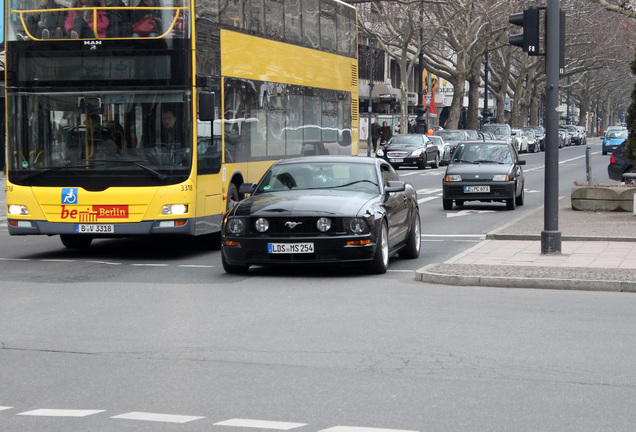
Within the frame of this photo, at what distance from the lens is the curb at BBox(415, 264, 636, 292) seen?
11.6 meters

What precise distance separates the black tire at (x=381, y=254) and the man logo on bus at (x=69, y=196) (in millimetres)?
4331

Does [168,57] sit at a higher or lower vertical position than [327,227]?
higher

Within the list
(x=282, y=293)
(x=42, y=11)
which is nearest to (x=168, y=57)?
(x=42, y=11)

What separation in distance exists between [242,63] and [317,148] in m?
4.36

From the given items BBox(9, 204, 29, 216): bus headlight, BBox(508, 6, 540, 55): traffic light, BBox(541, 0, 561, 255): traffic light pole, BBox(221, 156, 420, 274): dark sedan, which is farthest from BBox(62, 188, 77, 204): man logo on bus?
BBox(541, 0, 561, 255): traffic light pole

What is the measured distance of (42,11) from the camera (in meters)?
15.0

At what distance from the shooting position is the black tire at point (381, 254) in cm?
1288

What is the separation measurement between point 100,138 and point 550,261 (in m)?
6.08

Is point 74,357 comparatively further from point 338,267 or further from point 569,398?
point 338,267

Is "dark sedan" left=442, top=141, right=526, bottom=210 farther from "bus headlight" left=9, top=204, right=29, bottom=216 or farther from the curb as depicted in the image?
the curb

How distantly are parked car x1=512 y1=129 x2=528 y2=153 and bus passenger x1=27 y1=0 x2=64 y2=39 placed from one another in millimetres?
55265

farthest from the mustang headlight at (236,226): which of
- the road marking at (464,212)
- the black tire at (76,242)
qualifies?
the road marking at (464,212)

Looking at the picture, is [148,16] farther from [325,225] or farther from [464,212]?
[464,212]

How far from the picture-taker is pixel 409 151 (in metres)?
47.7
